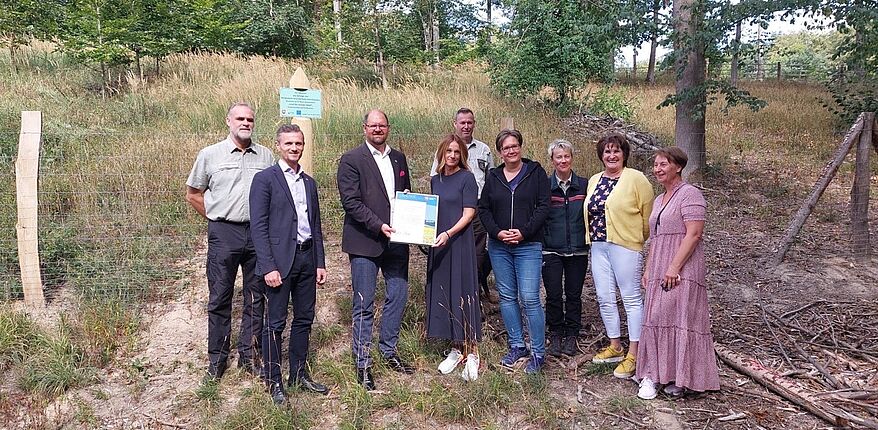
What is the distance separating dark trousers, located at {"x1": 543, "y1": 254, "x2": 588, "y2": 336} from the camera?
4.30m

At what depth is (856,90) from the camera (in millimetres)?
11992

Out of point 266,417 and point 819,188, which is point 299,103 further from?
point 819,188

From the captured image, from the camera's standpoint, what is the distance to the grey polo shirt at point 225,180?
152 inches

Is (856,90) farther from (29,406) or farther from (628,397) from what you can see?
(29,406)

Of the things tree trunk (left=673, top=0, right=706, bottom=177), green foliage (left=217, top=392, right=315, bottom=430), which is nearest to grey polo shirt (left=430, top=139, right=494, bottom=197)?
green foliage (left=217, top=392, right=315, bottom=430)

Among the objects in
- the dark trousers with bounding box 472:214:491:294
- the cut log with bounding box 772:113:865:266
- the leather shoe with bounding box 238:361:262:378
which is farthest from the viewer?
the cut log with bounding box 772:113:865:266

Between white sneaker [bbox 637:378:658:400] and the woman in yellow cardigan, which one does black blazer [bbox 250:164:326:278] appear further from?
white sneaker [bbox 637:378:658:400]

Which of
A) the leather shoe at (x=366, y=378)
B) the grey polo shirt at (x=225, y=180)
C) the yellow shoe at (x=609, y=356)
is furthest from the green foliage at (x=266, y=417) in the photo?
the yellow shoe at (x=609, y=356)

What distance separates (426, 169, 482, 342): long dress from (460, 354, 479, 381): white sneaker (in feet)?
0.45

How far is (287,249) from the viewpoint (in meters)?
3.60

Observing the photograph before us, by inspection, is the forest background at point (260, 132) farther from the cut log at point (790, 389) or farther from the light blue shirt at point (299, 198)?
the light blue shirt at point (299, 198)

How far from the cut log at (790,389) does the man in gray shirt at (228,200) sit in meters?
3.46

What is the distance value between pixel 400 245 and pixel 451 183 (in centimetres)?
56

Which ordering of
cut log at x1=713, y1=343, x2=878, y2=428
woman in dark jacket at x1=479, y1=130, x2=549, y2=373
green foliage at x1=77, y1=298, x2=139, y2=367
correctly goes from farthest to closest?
green foliage at x1=77, y1=298, x2=139, y2=367 → woman in dark jacket at x1=479, y1=130, x2=549, y2=373 → cut log at x1=713, y1=343, x2=878, y2=428
